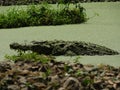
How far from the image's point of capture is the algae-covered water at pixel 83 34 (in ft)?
23.8

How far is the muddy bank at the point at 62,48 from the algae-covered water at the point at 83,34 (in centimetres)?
16

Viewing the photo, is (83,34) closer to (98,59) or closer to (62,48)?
(62,48)

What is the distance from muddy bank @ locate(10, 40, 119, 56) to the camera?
731 centimetres

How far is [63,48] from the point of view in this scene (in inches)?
289

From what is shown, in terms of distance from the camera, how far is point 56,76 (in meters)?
5.38

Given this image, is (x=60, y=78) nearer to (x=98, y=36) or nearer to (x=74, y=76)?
(x=74, y=76)

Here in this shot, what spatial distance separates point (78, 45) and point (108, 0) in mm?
7037

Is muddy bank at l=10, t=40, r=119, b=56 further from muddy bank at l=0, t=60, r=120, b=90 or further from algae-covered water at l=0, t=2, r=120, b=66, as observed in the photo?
muddy bank at l=0, t=60, r=120, b=90

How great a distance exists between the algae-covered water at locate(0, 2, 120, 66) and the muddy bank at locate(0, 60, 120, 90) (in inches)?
37.6

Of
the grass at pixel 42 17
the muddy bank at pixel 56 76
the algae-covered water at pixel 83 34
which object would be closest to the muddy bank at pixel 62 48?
the algae-covered water at pixel 83 34

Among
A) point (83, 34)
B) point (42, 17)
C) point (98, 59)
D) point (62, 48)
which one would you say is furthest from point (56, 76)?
point (42, 17)

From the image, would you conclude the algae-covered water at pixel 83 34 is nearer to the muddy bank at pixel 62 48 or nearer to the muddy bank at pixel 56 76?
the muddy bank at pixel 62 48

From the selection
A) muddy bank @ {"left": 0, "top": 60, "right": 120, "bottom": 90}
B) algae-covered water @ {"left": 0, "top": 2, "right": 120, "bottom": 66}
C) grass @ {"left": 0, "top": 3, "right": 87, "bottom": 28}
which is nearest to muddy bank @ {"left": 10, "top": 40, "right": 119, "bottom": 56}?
algae-covered water @ {"left": 0, "top": 2, "right": 120, "bottom": 66}

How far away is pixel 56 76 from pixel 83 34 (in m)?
3.84
